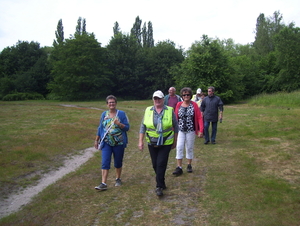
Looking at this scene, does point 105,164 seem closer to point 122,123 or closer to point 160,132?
point 122,123

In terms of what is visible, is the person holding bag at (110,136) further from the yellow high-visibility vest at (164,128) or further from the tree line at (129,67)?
the tree line at (129,67)

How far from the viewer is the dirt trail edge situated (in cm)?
561

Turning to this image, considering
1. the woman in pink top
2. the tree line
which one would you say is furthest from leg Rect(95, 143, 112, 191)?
the tree line

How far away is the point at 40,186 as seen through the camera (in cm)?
696

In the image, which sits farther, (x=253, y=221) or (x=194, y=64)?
(x=194, y=64)

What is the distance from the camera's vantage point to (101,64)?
58469mm

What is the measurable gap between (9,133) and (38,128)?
188 centimetres

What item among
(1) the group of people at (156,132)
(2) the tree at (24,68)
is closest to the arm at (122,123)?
(1) the group of people at (156,132)

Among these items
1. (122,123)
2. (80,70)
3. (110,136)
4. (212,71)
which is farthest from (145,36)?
(110,136)

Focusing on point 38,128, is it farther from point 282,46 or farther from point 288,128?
point 282,46

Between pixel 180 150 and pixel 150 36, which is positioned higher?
pixel 150 36

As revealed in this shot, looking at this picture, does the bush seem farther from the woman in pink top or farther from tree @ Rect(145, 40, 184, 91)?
the woman in pink top

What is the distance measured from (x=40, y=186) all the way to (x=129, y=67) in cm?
5506

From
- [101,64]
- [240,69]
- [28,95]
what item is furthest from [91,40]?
[240,69]
